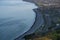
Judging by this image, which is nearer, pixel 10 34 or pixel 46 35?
pixel 46 35

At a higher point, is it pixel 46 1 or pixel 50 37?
pixel 50 37

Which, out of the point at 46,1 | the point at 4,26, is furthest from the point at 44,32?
the point at 46,1

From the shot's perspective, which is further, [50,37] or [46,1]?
[46,1]

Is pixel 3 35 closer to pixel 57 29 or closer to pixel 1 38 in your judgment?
pixel 1 38

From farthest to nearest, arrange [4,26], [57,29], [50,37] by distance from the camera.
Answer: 1. [4,26]
2. [57,29]
3. [50,37]

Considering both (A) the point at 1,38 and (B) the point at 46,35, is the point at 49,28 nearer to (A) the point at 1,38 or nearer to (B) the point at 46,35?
(B) the point at 46,35

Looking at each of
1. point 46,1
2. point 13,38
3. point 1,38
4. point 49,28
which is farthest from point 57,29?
point 46,1

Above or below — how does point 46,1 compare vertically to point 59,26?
below

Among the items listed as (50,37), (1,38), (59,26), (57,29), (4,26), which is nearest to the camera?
(50,37)

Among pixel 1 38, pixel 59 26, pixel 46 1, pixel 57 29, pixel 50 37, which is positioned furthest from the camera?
pixel 46 1
